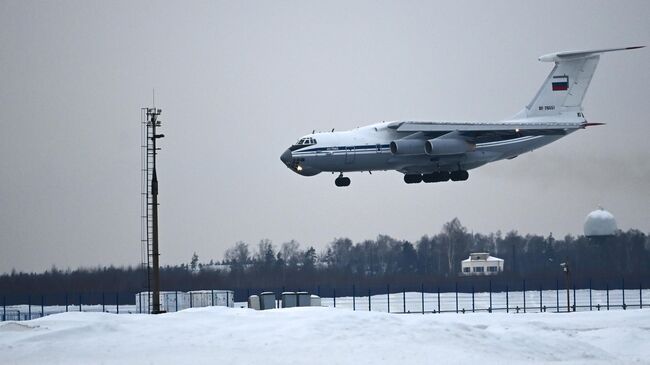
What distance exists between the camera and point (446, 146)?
63.4m

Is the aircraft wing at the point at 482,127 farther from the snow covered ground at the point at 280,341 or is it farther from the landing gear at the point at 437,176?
the snow covered ground at the point at 280,341

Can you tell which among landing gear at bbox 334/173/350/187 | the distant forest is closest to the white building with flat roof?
the distant forest

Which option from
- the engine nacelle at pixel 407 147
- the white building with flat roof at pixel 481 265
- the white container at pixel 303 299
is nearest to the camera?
the white container at pixel 303 299

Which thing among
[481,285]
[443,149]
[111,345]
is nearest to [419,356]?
[111,345]

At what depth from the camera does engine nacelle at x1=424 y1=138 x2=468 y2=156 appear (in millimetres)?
63062

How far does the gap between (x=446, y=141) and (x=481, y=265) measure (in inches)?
1451

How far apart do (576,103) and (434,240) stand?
→ 145ft

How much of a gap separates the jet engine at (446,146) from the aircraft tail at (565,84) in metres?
6.26

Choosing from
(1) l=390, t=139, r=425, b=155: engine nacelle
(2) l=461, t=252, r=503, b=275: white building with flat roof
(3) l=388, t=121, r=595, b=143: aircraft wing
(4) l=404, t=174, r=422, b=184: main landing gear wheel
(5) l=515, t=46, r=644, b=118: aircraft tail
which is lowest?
(2) l=461, t=252, r=503, b=275: white building with flat roof

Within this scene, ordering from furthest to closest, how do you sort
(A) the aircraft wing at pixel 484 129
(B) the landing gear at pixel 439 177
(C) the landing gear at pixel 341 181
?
(B) the landing gear at pixel 439 177 < (A) the aircraft wing at pixel 484 129 < (C) the landing gear at pixel 341 181

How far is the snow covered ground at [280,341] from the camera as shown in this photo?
27906mm

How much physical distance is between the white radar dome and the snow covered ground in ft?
227

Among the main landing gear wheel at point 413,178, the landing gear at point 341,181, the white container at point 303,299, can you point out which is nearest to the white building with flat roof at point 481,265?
the main landing gear wheel at point 413,178

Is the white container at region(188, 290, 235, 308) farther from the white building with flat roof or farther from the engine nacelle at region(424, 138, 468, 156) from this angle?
the white building with flat roof
